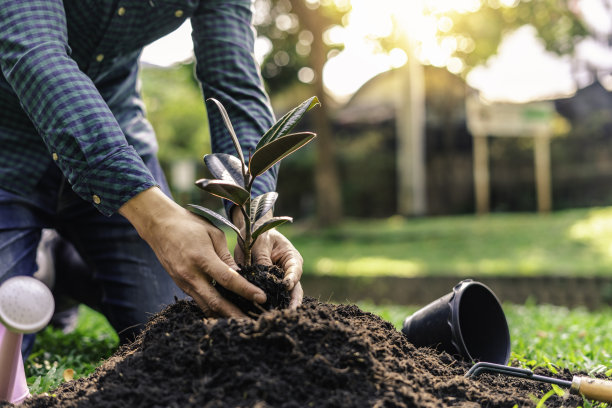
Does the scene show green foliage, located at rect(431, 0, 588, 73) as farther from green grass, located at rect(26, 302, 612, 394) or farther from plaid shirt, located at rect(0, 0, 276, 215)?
plaid shirt, located at rect(0, 0, 276, 215)

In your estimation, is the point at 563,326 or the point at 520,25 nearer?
the point at 563,326

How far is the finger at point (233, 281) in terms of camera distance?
1.39m

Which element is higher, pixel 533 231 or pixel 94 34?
pixel 94 34

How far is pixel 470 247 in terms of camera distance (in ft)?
26.2

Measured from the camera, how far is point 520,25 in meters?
9.17

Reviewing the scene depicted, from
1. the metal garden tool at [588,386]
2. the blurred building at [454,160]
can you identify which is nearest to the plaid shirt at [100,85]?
the metal garden tool at [588,386]

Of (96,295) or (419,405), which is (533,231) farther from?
(419,405)

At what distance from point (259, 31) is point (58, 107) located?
932 centimetres

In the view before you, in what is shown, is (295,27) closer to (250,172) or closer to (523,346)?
(523,346)

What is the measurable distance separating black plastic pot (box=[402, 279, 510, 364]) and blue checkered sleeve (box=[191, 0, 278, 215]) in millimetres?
718

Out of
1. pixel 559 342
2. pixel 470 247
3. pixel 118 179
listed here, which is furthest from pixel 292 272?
pixel 470 247

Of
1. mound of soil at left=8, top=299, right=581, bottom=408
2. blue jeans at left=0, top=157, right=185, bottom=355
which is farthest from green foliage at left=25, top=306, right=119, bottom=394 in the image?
mound of soil at left=8, top=299, right=581, bottom=408

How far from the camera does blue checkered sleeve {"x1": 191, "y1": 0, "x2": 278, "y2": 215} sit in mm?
2078

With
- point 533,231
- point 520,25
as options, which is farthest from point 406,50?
point 533,231
